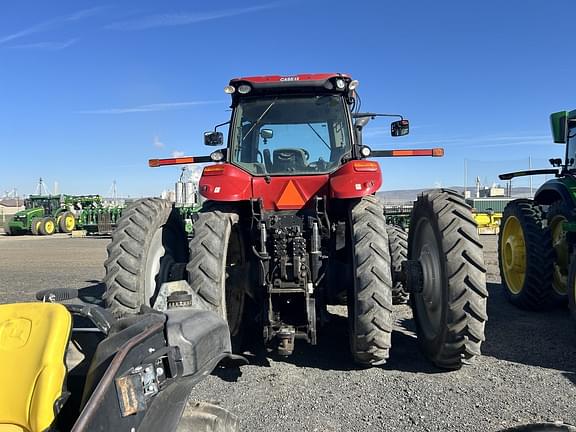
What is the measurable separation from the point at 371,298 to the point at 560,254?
3697 mm

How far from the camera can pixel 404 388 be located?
142 inches

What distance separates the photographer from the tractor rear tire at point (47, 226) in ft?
89.6

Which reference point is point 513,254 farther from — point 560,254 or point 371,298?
point 371,298

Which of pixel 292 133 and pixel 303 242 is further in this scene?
pixel 292 133

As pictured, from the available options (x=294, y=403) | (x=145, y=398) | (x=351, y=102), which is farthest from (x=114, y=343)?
(x=351, y=102)

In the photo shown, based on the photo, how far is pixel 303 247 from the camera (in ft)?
13.4

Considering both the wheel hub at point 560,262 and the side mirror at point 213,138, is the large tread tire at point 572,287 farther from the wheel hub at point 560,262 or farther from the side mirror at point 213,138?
the side mirror at point 213,138

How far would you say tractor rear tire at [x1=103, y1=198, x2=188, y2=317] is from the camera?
408 centimetres

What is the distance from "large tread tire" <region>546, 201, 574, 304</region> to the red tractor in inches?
97.8

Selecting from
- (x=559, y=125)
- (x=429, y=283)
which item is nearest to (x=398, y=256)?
(x=429, y=283)

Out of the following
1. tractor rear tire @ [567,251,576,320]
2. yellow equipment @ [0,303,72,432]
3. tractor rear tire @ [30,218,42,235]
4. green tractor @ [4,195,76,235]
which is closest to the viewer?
yellow equipment @ [0,303,72,432]

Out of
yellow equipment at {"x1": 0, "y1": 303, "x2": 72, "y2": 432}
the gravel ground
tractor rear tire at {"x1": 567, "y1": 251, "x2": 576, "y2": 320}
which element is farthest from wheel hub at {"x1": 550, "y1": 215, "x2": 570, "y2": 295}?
yellow equipment at {"x1": 0, "y1": 303, "x2": 72, "y2": 432}

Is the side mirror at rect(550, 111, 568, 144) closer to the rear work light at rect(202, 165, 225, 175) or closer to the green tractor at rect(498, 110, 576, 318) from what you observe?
the green tractor at rect(498, 110, 576, 318)

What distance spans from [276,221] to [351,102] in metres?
1.50
